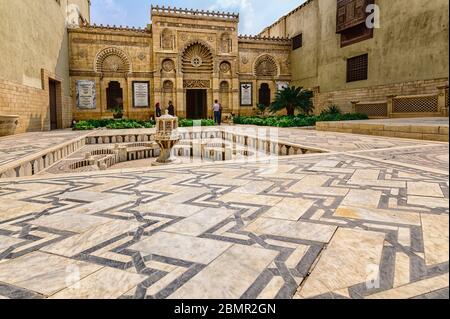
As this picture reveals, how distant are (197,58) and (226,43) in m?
2.05

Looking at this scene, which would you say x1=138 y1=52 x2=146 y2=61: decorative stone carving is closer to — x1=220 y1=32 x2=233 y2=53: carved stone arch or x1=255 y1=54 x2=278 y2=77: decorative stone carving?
x1=220 y1=32 x2=233 y2=53: carved stone arch

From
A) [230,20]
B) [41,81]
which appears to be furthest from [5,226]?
[230,20]

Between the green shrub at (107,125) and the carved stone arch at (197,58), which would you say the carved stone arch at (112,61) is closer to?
the carved stone arch at (197,58)

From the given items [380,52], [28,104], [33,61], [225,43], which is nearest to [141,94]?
[225,43]

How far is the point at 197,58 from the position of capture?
777 inches

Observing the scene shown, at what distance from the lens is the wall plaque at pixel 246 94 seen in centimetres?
2053

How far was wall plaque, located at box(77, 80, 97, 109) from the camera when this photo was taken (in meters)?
17.6

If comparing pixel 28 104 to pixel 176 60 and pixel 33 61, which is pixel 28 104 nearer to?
pixel 33 61

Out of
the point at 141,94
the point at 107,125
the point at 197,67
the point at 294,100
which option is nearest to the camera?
the point at 107,125

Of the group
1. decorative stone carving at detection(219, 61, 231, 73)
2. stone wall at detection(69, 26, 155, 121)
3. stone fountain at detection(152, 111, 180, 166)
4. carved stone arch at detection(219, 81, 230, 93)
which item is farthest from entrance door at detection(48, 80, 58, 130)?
stone fountain at detection(152, 111, 180, 166)

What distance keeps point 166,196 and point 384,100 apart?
1384 cm

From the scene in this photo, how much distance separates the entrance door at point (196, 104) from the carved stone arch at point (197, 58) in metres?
1.57
